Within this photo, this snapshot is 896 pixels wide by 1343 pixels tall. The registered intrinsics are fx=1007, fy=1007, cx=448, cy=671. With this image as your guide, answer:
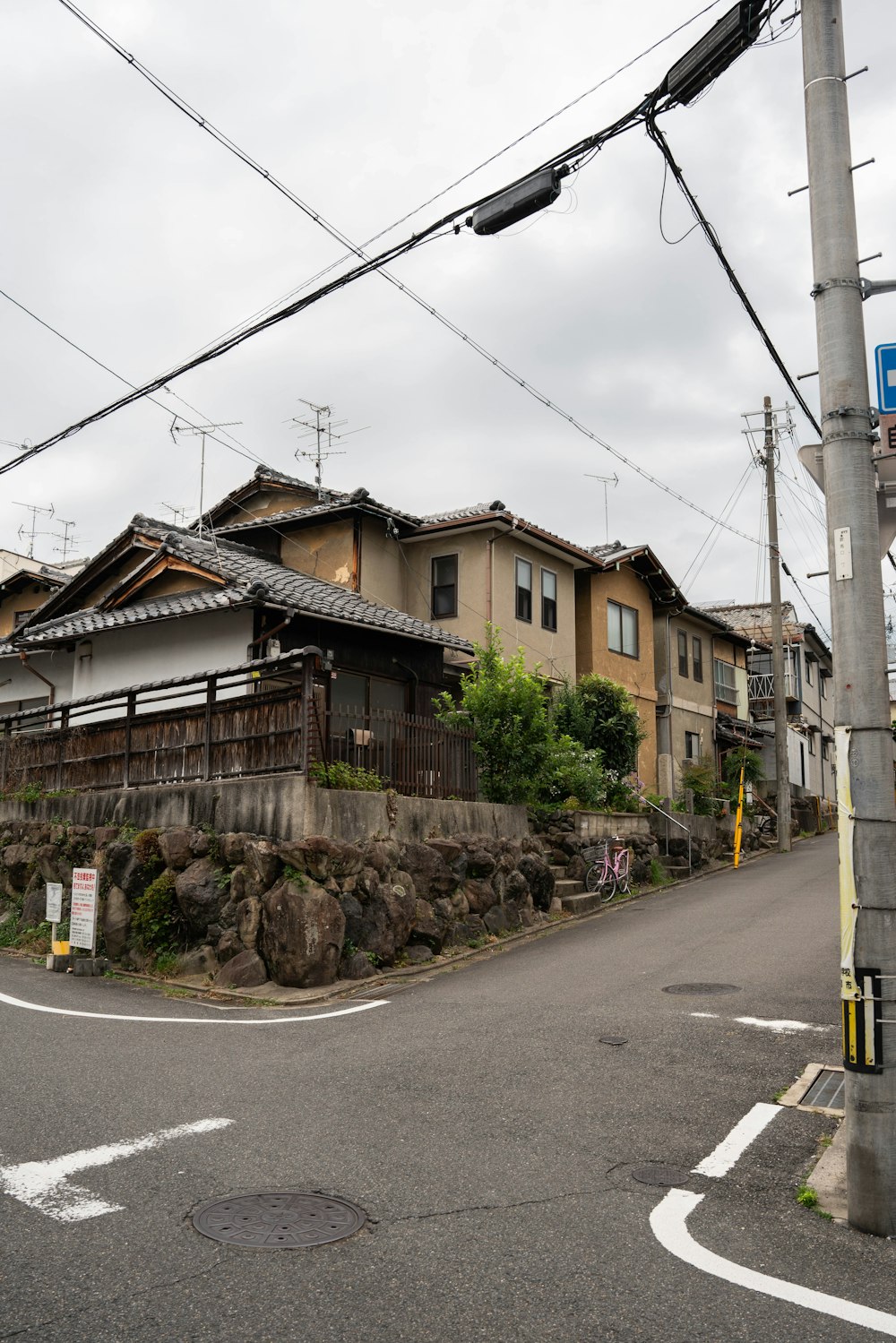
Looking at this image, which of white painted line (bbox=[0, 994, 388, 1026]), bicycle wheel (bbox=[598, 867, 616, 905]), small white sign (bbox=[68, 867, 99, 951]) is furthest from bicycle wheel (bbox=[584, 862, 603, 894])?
small white sign (bbox=[68, 867, 99, 951])

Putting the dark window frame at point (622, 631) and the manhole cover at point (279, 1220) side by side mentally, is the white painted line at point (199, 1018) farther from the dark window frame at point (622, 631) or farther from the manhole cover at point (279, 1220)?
the dark window frame at point (622, 631)

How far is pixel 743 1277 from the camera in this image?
4.44 m

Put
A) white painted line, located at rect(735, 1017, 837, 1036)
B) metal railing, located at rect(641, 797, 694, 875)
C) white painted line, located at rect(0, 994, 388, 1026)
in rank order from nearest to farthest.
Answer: white painted line, located at rect(735, 1017, 837, 1036), white painted line, located at rect(0, 994, 388, 1026), metal railing, located at rect(641, 797, 694, 875)

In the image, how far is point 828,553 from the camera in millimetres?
5707

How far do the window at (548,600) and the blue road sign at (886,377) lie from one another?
64.8ft

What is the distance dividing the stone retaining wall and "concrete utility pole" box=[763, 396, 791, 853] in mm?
13820

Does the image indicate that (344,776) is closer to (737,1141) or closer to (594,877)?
(594,877)

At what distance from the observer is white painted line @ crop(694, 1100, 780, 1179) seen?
5859 mm

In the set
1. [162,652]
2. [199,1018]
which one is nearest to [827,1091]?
[199,1018]

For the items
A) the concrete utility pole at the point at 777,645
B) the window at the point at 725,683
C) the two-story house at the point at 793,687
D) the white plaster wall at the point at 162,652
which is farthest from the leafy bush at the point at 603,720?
the two-story house at the point at 793,687

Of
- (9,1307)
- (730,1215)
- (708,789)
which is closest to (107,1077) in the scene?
(9,1307)

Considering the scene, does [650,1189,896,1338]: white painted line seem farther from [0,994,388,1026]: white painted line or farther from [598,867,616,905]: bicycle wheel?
[598,867,616,905]: bicycle wheel

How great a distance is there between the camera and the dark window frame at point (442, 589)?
24031 mm

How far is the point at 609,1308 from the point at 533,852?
1328 centimetres
